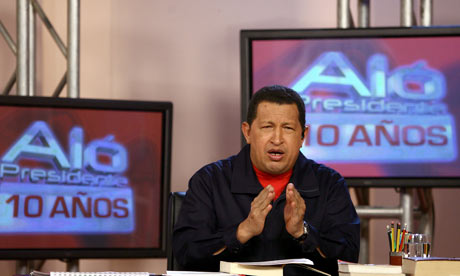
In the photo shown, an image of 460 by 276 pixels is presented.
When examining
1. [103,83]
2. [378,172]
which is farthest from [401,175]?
[103,83]

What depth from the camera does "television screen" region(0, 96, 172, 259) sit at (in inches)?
129

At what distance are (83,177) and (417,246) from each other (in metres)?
1.87

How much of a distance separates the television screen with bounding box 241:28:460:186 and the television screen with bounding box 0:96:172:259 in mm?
499

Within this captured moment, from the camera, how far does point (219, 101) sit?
4.12m

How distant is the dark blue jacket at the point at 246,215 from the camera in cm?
206

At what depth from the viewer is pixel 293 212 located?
1906mm

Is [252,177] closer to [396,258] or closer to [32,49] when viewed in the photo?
[396,258]

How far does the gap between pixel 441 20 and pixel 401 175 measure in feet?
3.47

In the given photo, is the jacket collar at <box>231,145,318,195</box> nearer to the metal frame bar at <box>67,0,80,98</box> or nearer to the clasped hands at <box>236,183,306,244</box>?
the clasped hands at <box>236,183,306,244</box>

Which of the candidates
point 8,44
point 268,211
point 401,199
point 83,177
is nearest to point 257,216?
point 268,211

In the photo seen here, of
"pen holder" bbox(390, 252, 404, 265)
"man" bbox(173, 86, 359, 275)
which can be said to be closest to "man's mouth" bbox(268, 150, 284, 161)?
"man" bbox(173, 86, 359, 275)

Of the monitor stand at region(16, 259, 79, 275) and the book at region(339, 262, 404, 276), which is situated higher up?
the book at region(339, 262, 404, 276)

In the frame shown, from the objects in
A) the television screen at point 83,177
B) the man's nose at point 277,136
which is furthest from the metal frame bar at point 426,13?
the man's nose at point 277,136

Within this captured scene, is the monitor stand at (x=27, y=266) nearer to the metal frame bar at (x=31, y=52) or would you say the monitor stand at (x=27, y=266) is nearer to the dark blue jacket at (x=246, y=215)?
the metal frame bar at (x=31, y=52)
